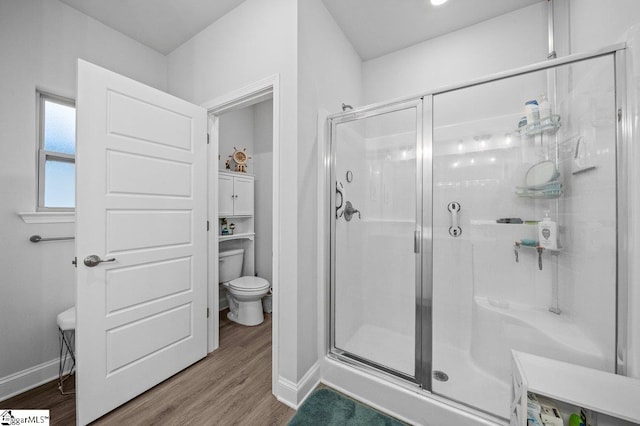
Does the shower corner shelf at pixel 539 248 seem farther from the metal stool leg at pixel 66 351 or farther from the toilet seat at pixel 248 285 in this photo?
the metal stool leg at pixel 66 351

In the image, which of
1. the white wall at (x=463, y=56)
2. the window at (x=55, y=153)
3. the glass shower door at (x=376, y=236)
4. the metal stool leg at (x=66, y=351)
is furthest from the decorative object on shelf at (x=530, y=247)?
the window at (x=55, y=153)

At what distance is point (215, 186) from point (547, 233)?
2.41 meters

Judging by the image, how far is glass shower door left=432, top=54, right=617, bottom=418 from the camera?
114 centimetres

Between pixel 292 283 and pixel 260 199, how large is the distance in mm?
1934

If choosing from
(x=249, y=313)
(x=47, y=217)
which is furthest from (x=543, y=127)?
(x=47, y=217)

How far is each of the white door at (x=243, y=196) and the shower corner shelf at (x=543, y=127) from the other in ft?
8.74

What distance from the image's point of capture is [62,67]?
5.82ft

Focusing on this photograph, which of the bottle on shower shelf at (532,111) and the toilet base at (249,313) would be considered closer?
the bottle on shower shelf at (532,111)

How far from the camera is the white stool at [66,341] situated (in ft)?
5.17

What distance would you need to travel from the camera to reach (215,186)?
2.09 metres

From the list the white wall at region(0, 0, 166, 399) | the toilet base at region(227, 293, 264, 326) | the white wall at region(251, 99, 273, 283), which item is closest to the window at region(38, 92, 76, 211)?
the white wall at region(0, 0, 166, 399)

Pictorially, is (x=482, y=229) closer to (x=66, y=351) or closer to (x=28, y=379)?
(x=66, y=351)

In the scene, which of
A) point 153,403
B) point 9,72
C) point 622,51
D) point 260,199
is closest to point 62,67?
point 9,72

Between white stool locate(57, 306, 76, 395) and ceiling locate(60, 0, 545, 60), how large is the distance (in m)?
2.29
